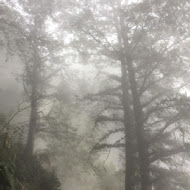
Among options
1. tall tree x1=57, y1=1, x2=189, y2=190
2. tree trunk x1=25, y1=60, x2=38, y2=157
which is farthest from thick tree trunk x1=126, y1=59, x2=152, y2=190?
tree trunk x1=25, y1=60, x2=38, y2=157

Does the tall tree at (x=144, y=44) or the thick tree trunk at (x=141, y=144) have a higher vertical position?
the tall tree at (x=144, y=44)

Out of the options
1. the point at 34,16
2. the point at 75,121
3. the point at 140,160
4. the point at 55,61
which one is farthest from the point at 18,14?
the point at 75,121

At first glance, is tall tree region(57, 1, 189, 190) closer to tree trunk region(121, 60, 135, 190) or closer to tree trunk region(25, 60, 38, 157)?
tree trunk region(121, 60, 135, 190)

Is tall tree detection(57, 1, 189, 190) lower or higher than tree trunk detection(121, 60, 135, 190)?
higher

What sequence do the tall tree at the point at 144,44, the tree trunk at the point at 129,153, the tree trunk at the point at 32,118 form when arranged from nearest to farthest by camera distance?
the tall tree at the point at 144,44
the tree trunk at the point at 129,153
the tree trunk at the point at 32,118

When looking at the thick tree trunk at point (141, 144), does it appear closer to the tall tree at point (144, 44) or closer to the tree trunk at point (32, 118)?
the tall tree at point (144, 44)

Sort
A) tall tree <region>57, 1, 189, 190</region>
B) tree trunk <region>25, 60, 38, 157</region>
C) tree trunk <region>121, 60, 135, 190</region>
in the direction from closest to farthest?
tall tree <region>57, 1, 189, 190</region> → tree trunk <region>121, 60, 135, 190</region> → tree trunk <region>25, 60, 38, 157</region>

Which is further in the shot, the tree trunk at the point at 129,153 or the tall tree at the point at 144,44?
the tree trunk at the point at 129,153

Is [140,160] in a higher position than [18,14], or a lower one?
lower

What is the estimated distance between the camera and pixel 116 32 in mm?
15117

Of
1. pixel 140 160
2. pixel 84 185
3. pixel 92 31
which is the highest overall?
pixel 92 31

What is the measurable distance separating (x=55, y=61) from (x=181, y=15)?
7695 millimetres

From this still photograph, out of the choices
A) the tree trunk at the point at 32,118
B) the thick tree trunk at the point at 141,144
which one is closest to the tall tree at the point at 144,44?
the thick tree trunk at the point at 141,144

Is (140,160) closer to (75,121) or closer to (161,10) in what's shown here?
(161,10)
